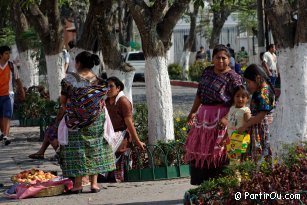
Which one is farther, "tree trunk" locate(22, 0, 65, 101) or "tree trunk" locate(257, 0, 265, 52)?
"tree trunk" locate(257, 0, 265, 52)

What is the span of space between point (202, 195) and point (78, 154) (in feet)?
10.5

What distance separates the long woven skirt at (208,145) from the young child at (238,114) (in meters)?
0.09

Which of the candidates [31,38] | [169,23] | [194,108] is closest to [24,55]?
[31,38]

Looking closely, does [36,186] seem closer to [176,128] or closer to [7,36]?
[176,128]

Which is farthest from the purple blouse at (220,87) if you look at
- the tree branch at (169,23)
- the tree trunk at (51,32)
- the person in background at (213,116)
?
the tree trunk at (51,32)

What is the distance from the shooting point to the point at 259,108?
28.1ft

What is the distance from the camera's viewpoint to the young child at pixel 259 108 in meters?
8.58

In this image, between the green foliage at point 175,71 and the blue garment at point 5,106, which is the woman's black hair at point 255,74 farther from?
the green foliage at point 175,71

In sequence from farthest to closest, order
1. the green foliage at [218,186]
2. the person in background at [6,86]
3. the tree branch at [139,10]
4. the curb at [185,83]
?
1. the curb at [185,83]
2. the person in background at [6,86]
3. the tree branch at [139,10]
4. the green foliage at [218,186]

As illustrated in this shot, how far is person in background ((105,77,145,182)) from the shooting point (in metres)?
10.7

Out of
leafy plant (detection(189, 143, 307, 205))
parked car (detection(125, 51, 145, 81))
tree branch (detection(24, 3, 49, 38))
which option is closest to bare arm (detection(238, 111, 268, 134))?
leafy plant (detection(189, 143, 307, 205))

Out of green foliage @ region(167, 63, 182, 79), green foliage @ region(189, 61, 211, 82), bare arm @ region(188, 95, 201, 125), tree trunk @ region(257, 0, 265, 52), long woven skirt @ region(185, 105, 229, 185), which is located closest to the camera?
long woven skirt @ region(185, 105, 229, 185)

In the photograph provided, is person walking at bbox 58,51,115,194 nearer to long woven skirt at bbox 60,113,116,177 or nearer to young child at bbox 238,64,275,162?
long woven skirt at bbox 60,113,116,177

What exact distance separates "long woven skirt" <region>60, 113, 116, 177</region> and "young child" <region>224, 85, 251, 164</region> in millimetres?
1816
